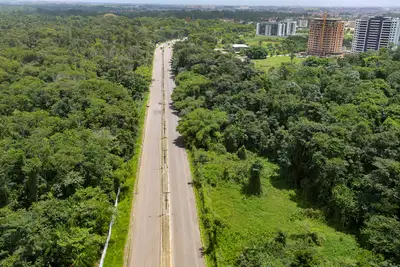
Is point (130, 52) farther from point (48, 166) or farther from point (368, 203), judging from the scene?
point (368, 203)

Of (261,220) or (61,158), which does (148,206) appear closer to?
(61,158)

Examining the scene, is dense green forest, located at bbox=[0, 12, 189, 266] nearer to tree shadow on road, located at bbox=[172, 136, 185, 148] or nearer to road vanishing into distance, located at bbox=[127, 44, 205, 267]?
road vanishing into distance, located at bbox=[127, 44, 205, 267]

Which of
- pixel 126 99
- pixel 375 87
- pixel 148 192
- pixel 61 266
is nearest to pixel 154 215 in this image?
pixel 148 192

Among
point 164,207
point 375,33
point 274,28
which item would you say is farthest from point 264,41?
point 164,207

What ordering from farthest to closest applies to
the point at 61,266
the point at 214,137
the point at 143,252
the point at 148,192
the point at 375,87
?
the point at 375,87 < the point at 214,137 < the point at 148,192 < the point at 143,252 < the point at 61,266

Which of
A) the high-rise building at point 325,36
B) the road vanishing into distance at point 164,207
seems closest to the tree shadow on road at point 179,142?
the road vanishing into distance at point 164,207

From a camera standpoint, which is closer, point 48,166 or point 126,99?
point 48,166

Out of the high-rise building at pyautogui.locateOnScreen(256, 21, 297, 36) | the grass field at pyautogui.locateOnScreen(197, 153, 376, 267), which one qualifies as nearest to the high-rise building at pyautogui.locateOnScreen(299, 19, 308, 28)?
the high-rise building at pyautogui.locateOnScreen(256, 21, 297, 36)
